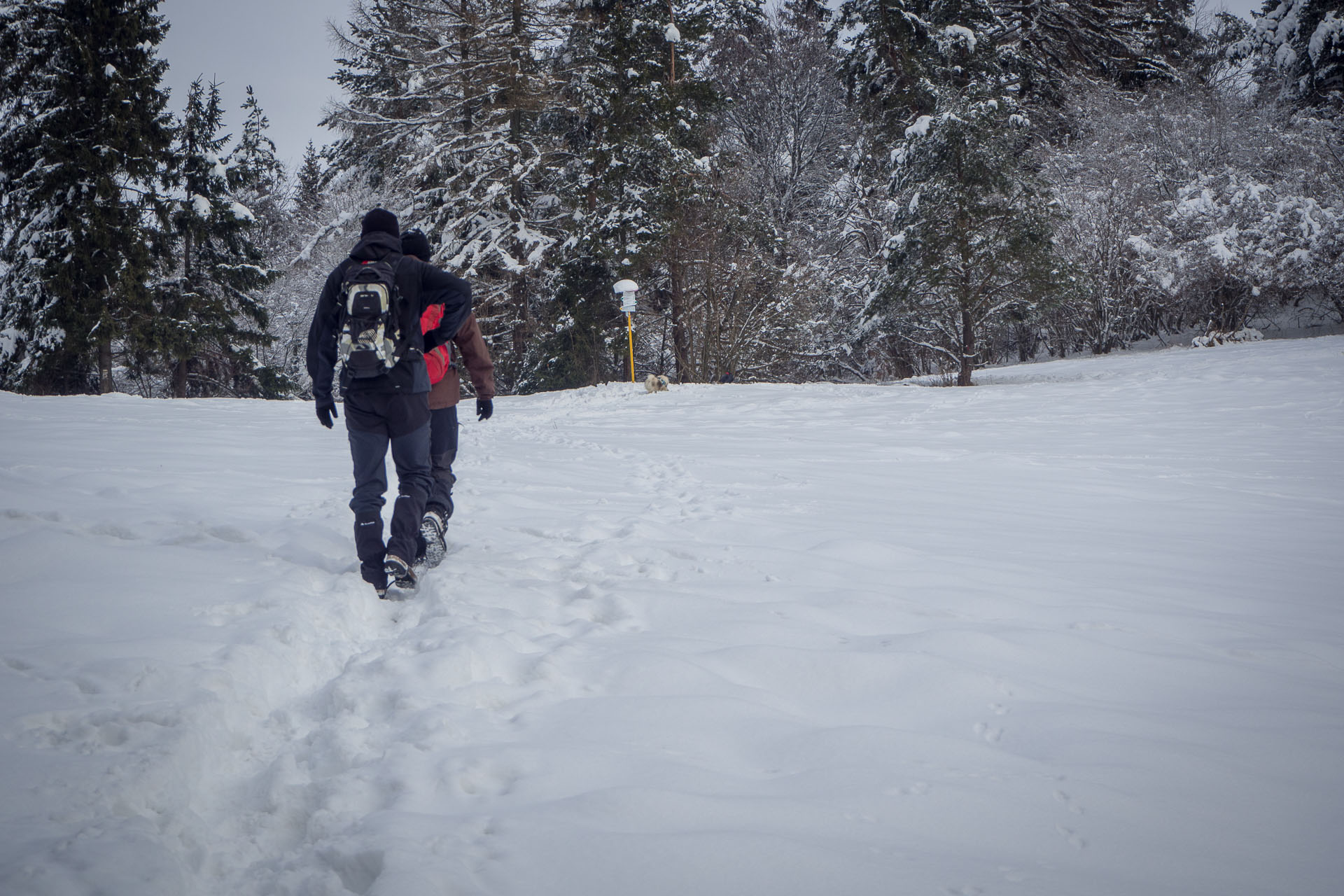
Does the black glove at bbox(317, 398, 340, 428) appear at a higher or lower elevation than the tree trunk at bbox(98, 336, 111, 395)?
lower

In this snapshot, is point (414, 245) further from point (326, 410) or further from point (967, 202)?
point (967, 202)

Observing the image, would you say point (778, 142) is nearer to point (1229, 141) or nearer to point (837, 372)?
point (837, 372)

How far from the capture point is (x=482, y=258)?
19.6m

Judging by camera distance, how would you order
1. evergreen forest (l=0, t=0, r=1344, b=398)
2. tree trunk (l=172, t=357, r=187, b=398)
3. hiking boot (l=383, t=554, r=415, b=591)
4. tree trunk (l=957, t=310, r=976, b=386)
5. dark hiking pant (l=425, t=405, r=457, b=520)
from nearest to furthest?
hiking boot (l=383, t=554, r=415, b=591), dark hiking pant (l=425, t=405, r=457, b=520), tree trunk (l=957, t=310, r=976, b=386), evergreen forest (l=0, t=0, r=1344, b=398), tree trunk (l=172, t=357, r=187, b=398)

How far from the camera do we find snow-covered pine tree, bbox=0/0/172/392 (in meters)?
17.0

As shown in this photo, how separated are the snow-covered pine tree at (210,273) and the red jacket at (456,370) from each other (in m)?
17.8

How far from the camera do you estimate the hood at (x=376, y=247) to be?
130 inches

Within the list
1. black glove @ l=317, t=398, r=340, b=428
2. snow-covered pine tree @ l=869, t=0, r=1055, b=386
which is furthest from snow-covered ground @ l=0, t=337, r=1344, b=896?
snow-covered pine tree @ l=869, t=0, r=1055, b=386

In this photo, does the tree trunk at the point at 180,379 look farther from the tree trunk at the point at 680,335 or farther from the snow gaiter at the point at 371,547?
the snow gaiter at the point at 371,547

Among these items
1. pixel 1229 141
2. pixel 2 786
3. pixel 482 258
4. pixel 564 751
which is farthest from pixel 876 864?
pixel 1229 141

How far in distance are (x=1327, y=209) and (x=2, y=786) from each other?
21463mm

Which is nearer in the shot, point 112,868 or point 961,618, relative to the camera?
point 112,868

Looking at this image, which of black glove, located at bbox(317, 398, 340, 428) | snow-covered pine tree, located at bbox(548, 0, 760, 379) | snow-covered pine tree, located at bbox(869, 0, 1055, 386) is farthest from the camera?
snow-covered pine tree, located at bbox(548, 0, 760, 379)

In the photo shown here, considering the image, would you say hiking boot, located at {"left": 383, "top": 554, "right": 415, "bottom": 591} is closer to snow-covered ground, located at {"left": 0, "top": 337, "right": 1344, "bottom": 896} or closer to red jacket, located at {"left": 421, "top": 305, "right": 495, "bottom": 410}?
snow-covered ground, located at {"left": 0, "top": 337, "right": 1344, "bottom": 896}
